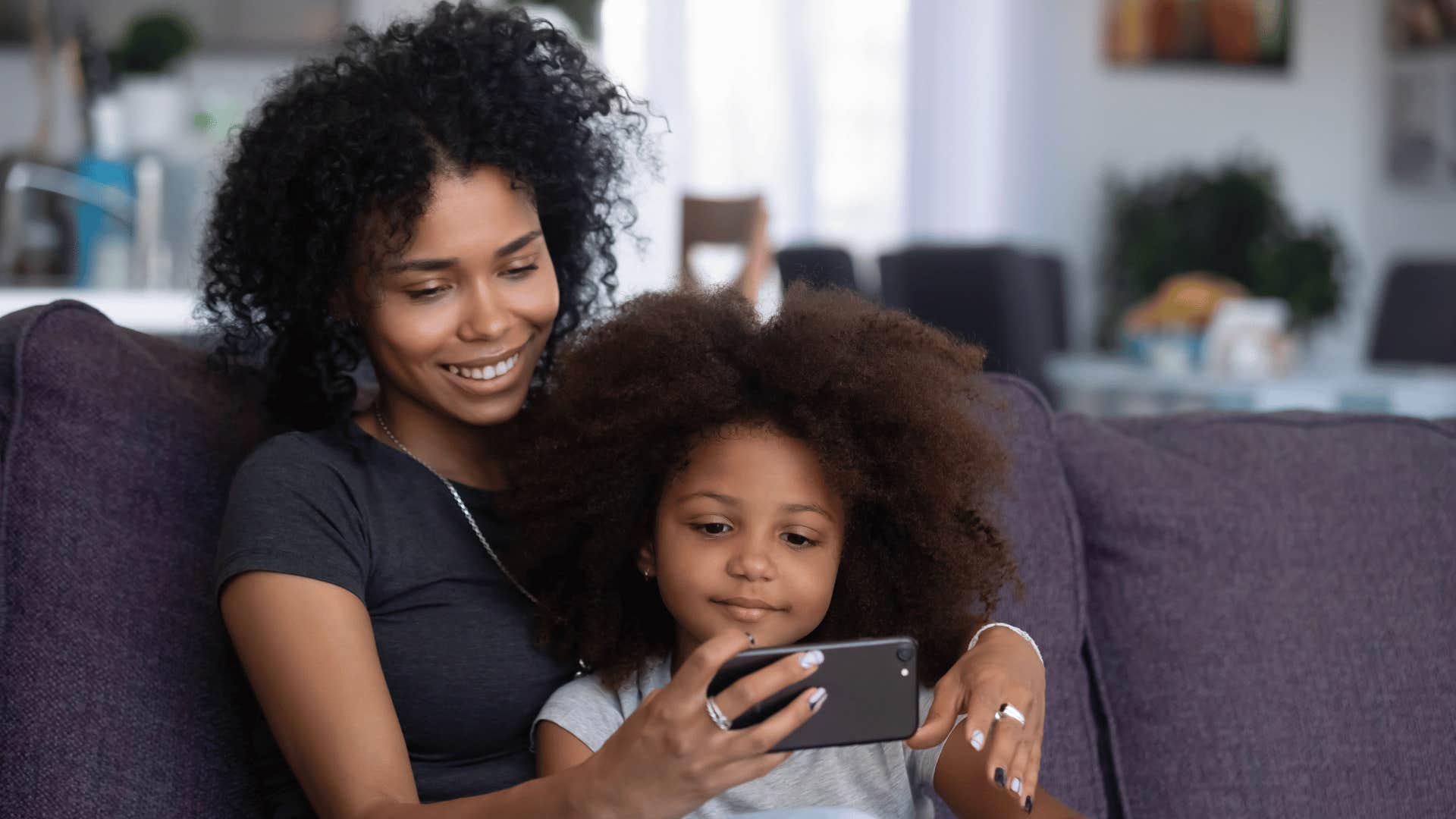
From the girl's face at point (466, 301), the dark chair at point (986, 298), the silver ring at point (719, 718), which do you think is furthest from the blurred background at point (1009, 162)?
the silver ring at point (719, 718)

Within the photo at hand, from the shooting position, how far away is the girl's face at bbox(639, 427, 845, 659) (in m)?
1.13

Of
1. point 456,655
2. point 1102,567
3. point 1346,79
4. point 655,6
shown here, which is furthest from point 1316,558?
point 1346,79

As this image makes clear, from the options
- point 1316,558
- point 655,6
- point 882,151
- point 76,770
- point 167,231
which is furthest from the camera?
point 882,151

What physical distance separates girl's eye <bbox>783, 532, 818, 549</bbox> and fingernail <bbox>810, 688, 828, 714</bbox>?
29 cm

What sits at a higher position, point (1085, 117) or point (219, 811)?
point (1085, 117)

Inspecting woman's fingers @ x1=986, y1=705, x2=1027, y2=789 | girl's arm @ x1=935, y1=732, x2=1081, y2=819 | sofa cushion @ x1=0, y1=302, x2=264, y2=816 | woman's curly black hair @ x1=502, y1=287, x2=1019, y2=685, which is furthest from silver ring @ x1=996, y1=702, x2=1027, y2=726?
sofa cushion @ x1=0, y1=302, x2=264, y2=816

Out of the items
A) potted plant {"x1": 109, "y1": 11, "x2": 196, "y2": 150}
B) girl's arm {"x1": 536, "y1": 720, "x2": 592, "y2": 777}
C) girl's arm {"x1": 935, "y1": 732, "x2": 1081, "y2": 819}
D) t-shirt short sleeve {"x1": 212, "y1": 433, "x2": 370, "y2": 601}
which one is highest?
potted plant {"x1": 109, "y1": 11, "x2": 196, "y2": 150}

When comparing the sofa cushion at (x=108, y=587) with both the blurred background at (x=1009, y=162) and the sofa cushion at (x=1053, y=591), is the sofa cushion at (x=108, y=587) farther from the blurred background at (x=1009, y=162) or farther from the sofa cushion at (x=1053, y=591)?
the blurred background at (x=1009, y=162)

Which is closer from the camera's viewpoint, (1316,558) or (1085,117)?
(1316,558)

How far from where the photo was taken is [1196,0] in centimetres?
636

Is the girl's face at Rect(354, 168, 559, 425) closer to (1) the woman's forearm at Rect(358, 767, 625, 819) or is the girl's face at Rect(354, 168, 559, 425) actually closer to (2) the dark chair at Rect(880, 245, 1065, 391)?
(1) the woman's forearm at Rect(358, 767, 625, 819)

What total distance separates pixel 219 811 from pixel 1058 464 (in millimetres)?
950

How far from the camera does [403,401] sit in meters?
1.33

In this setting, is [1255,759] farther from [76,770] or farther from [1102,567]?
[76,770]
